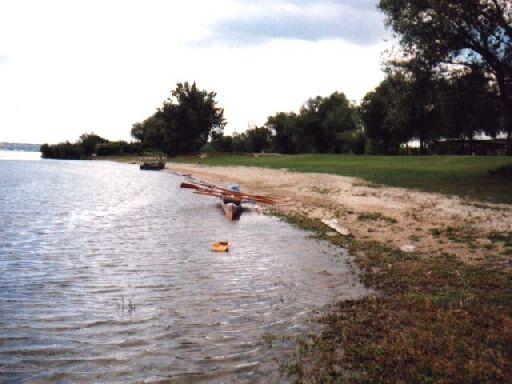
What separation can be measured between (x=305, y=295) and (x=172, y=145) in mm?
113558

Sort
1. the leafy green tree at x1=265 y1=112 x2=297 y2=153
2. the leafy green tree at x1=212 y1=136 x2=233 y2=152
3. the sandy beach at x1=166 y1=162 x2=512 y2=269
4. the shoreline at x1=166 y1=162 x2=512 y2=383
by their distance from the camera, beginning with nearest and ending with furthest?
the shoreline at x1=166 y1=162 x2=512 y2=383
the sandy beach at x1=166 y1=162 x2=512 y2=269
the leafy green tree at x1=265 y1=112 x2=297 y2=153
the leafy green tree at x1=212 y1=136 x2=233 y2=152

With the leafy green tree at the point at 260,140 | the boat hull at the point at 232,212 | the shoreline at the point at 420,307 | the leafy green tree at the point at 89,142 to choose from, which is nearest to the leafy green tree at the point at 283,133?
the leafy green tree at the point at 260,140

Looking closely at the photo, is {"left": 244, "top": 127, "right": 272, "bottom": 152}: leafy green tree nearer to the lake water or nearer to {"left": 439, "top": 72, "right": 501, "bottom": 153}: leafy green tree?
{"left": 439, "top": 72, "right": 501, "bottom": 153}: leafy green tree

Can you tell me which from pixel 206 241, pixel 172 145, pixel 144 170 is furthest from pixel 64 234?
pixel 172 145

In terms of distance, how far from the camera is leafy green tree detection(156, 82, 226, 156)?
116 metres

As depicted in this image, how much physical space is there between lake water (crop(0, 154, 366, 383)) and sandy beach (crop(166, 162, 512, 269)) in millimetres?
2494

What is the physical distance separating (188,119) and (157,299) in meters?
111

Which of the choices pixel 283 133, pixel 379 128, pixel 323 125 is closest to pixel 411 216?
pixel 379 128

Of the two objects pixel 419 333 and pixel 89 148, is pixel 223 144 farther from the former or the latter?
pixel 419 333

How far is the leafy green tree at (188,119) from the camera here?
11594cm

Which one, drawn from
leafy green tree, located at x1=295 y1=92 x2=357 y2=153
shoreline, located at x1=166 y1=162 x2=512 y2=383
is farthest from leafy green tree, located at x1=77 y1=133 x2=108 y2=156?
shoreline, located at x1=166 y1=162 x2=512 y2=383

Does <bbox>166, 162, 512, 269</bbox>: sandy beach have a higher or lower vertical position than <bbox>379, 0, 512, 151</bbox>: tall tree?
lower

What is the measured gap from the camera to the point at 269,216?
20641 mm

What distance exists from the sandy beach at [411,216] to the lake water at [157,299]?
249 centimetres
